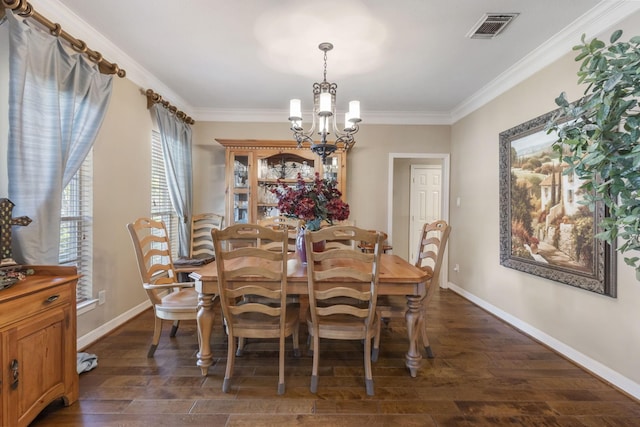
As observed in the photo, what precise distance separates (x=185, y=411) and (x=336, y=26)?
2.78 meters

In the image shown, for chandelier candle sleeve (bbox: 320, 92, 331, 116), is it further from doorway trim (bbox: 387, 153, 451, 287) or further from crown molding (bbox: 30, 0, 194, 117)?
doorway trim (bbox: 387, 153, 451, 287)

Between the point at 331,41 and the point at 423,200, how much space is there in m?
3.53

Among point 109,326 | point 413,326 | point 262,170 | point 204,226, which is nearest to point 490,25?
point 413,326

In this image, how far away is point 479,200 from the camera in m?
3.68

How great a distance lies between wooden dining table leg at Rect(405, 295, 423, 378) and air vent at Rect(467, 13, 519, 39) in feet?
6.80

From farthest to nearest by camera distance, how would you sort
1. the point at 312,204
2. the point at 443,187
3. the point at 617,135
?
the point at 443,187, the point at 312,204, the point at 617,135

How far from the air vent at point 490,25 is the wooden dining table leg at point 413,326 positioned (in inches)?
81.6

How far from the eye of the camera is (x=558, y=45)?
2469 millimetres

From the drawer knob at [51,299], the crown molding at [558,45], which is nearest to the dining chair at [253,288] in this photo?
the drawer knob at [51,299]

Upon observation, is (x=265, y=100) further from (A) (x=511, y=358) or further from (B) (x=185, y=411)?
(A) (x=511, y=358)

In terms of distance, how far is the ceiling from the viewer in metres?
2.10

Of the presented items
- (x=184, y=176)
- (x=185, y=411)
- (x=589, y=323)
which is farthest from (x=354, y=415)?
(x=184, y=176)

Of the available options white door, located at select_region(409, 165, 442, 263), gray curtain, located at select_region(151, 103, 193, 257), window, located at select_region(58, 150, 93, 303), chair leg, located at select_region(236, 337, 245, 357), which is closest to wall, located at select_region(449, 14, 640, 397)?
white door, located at select_region(409, 165, 442, 263)

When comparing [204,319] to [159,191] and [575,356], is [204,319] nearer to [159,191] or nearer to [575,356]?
[159,191]
